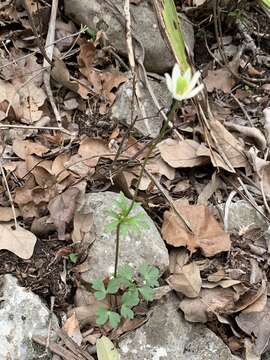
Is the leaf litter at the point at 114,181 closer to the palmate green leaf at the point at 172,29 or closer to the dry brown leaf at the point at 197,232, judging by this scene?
the dry brown leaf at the point at 197,232

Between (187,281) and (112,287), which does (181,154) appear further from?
(112,287)

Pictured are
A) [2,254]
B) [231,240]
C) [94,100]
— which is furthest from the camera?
[94,100]

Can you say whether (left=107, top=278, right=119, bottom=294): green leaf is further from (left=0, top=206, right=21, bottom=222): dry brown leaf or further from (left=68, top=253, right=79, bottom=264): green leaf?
(left=0, top=206, right=21, bottom=222): dry brown leaf

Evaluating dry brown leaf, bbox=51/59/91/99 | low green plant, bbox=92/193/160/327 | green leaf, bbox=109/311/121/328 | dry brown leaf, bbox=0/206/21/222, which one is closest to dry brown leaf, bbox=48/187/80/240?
dry brown leaf, bbox=0/206/21/222

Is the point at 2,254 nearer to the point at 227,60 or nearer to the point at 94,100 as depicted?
the point at 94,100

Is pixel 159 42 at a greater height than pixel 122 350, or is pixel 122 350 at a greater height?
pixel 159 42

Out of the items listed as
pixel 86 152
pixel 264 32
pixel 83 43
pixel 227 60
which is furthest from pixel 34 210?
pixel 264 32
